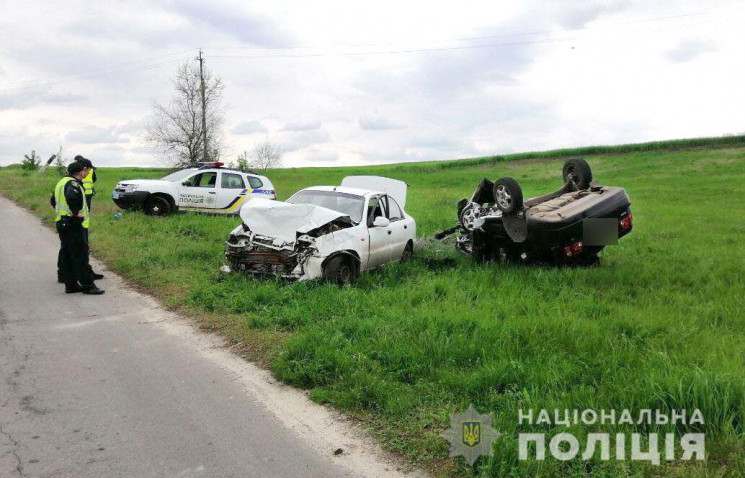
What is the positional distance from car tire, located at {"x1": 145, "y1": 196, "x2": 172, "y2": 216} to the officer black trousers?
8134 millimetres

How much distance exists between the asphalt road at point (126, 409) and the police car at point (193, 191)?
9.44m

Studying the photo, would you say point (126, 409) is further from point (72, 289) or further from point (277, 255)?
point (72, 289)

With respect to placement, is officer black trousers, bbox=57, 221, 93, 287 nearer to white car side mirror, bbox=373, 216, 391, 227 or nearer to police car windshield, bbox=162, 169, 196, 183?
white car side mirror, bbox=373, 216, 391, 227

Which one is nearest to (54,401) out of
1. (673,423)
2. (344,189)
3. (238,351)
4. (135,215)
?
(238,351)

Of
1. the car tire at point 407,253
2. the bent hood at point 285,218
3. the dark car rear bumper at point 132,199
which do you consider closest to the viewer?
the bent hood at point 285,218

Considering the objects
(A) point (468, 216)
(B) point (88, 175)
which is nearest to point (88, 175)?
(B) point (88, 175)

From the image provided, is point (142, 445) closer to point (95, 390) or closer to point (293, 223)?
point (95, 390)

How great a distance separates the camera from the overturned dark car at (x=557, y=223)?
28.7 feet

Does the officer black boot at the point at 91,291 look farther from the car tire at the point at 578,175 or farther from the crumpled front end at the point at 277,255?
the car tire at the point at 578,175

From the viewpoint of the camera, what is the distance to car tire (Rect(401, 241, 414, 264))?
35.8 ft

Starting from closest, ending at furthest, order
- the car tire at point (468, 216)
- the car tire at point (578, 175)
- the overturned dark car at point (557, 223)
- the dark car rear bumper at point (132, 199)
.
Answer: the overturned dark car at point (557, 223), the car tire at point (578, 175), the car tire at point (468, 216), the dark car rear bumper at point (132, 199)

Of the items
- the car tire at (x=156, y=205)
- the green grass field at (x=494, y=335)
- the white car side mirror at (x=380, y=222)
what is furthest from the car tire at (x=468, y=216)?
the car tire at (x=156, y=205)

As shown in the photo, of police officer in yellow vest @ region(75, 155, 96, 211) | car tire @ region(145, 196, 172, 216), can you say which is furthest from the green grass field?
car tire @ region(145, 196, 172, 216)

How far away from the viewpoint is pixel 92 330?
21.6 ft
